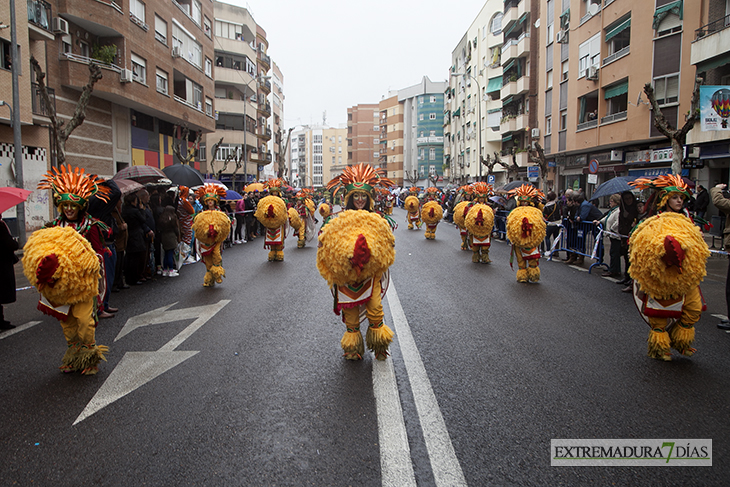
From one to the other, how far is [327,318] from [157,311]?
257cm

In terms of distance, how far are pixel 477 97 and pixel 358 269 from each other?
166 feet

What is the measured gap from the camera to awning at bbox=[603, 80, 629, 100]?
2398 centimetres

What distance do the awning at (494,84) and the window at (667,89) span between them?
2437cm

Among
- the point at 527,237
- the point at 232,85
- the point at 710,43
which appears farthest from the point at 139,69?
the point at 232,85

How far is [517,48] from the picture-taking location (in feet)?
128

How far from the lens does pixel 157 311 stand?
7.37 m

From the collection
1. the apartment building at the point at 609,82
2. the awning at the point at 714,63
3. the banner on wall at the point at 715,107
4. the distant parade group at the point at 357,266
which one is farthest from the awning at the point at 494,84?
the distant parade group at the point at 357,266

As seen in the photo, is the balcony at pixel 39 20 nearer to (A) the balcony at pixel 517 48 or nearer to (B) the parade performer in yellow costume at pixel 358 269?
(B) the parade performer in yellow costume at pixel 358 269

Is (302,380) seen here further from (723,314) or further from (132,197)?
(132,197)

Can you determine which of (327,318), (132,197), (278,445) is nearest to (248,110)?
(132,197)

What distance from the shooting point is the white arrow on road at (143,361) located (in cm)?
423

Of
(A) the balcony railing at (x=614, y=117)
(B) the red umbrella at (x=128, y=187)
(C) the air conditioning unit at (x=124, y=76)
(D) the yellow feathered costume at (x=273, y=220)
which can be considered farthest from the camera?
(A) the balcony railing at (x=614, y=117)

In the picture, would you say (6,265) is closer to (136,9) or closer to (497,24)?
(136,9)

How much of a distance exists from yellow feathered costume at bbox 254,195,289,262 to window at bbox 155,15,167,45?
18576 mm
